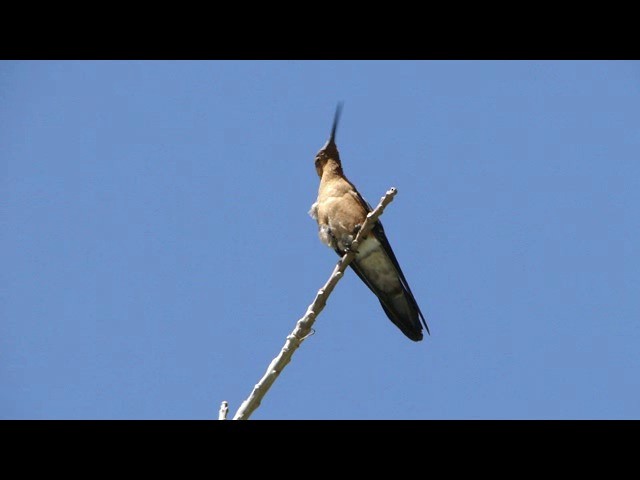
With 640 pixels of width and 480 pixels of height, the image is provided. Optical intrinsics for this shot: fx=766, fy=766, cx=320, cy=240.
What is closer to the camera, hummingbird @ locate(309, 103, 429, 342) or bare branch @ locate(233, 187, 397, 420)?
bare branch @ locate(233, 187, 397, 420)

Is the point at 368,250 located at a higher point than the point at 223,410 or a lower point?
higher

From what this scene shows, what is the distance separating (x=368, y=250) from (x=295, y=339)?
383 centimetres

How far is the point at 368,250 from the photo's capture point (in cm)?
859

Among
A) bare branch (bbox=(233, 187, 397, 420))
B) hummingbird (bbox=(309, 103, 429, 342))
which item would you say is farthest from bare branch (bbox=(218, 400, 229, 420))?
hummingbird (bbox=(309, 103, 429, 342))

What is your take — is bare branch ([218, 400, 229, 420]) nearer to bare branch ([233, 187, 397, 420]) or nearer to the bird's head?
bare branch ([233, 187, 397, 420])

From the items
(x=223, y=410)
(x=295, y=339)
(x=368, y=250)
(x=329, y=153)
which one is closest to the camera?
(x=223, y=410)

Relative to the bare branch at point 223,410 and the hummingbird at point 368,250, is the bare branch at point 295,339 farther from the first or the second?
the hummingbird at point 368,250

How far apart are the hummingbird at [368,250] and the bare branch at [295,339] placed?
2974mm

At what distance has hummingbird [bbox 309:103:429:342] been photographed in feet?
27.8

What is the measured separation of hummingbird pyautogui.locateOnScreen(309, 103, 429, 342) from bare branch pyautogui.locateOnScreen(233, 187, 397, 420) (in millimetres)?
2974

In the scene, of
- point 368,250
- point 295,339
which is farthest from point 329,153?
point 295,339

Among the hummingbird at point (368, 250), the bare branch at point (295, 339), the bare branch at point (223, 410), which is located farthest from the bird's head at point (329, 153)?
the bare branch at point (223, 410)

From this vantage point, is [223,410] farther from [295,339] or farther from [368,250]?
[368,250]
